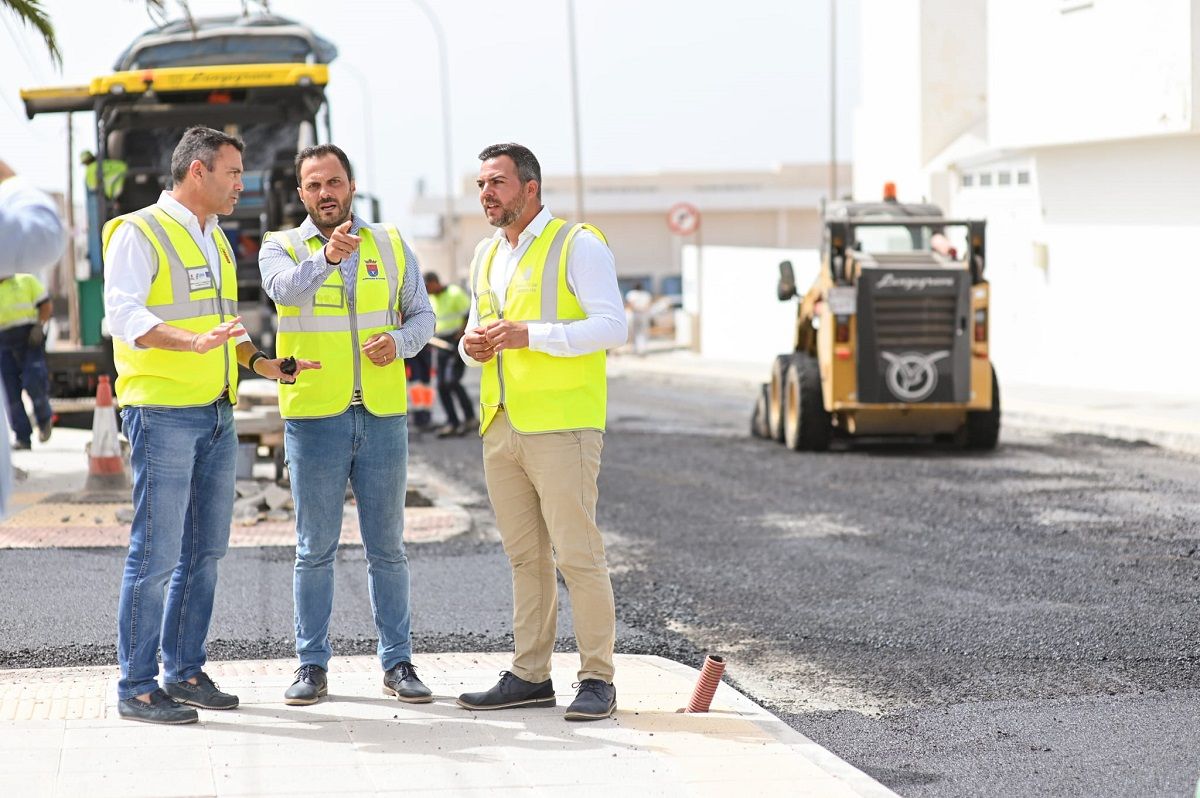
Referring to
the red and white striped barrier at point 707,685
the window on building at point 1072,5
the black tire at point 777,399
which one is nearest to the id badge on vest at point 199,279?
the red and white striped barrier at point 707,685

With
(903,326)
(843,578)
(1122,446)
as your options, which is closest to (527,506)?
(843,578)

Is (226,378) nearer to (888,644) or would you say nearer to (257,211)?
(888,644)

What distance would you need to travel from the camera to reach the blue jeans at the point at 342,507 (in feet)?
20.5

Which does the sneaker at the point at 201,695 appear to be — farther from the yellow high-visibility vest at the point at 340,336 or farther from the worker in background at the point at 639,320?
the worker in background at the point at 639,320

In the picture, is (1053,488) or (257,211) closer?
(1053,488)

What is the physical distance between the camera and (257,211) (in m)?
17.6

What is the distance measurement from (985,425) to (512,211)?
431 inches

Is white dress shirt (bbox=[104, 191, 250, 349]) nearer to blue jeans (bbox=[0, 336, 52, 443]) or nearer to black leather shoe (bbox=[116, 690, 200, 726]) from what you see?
black leather shoe (bbox=[116, 690, 200, 726])

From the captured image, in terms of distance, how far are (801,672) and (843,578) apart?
2170 millimetres

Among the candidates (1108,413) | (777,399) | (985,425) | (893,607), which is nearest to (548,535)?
(893,607)

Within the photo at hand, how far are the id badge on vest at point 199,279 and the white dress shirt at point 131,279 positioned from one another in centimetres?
14

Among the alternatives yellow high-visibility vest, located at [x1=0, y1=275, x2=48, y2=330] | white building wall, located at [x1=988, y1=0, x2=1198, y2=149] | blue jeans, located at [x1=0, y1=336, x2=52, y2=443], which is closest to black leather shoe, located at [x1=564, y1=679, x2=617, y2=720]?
blue jeans, located at [x1=0, y1=336, x2=52, y2=443]

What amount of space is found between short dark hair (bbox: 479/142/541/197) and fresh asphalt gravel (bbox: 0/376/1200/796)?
2.27m

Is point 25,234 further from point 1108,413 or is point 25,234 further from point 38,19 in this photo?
point 1108,413
